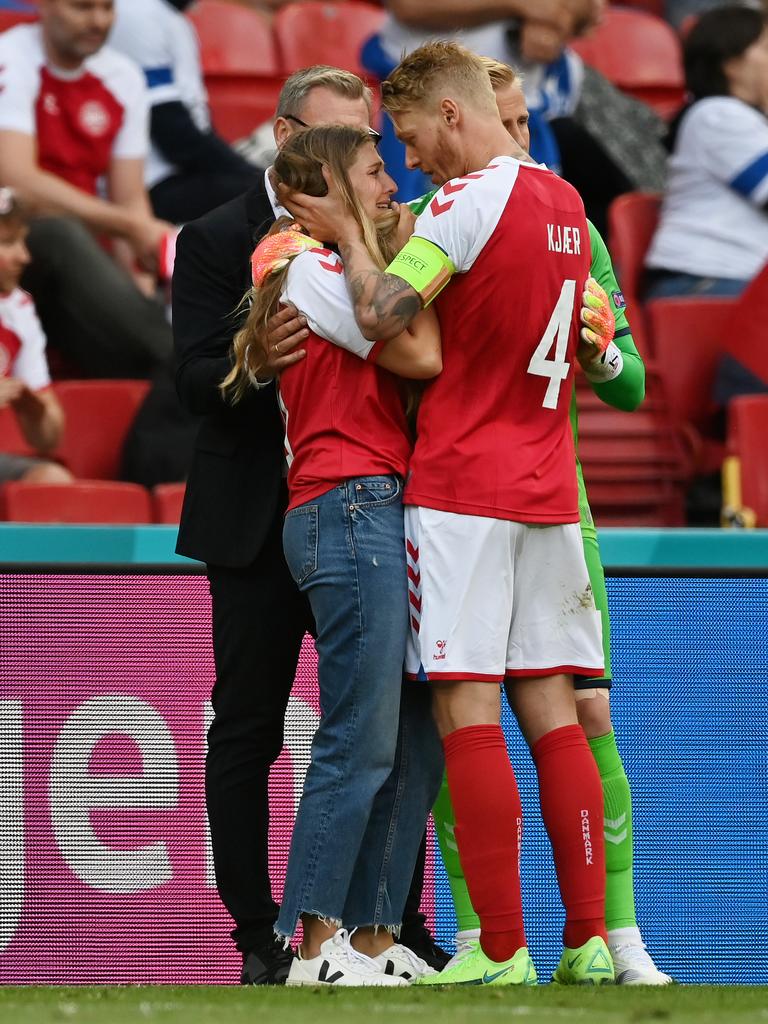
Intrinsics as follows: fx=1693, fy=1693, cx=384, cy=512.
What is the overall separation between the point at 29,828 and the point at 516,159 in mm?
1760

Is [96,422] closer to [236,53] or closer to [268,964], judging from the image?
[268,964]

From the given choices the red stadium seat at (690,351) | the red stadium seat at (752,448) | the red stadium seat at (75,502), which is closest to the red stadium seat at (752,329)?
the red stadium seat at (690,351)

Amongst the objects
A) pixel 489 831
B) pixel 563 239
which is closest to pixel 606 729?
pixel 489 831

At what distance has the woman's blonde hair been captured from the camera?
2.97 meters

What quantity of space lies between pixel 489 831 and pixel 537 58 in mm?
4088

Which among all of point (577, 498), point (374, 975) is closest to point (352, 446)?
point (577, 498)

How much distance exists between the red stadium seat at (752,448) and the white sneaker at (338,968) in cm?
283

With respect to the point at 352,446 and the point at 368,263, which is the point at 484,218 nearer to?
the point at 368,263

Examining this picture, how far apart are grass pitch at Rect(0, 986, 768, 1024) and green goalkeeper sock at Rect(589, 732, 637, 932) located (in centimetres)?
22

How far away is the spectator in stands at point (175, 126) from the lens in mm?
6422

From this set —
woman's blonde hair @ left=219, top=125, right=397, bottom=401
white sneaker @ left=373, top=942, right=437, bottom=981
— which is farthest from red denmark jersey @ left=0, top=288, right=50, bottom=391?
white sneaker @ left=373, top=942, right=437, bottom=981

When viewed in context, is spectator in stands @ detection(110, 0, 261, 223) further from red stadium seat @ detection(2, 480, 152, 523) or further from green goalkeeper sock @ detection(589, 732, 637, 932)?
green goalkeeper sock @ detection(589, 732, 637, 932)

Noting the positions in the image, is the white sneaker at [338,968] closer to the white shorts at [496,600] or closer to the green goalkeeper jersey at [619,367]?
the white shorts at [496,600]

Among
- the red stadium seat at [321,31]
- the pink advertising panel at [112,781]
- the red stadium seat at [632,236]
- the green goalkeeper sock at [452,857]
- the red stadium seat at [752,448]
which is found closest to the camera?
the green goalkeeper sock at [452,857]
